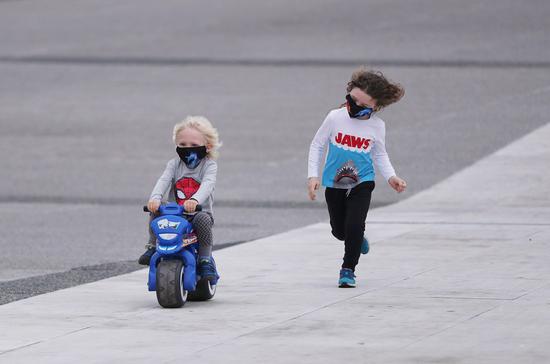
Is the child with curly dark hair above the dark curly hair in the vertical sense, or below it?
below

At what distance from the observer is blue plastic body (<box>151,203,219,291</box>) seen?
8.88 meters

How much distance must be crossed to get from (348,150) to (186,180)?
4.11 feet

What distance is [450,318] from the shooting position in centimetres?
838

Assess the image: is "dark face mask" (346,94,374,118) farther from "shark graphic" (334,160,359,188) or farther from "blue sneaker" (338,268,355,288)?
"blue sneaker" (338,268,355,288)

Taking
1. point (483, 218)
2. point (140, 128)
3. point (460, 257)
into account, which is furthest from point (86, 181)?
point (460, 257)

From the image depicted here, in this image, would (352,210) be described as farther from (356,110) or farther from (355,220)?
(356,110)

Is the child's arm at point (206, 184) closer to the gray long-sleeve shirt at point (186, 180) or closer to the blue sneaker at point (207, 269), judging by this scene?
the gray long-sleeve shirt at point (186, 180)

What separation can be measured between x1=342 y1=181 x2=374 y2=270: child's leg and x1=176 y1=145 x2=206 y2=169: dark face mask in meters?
1.20

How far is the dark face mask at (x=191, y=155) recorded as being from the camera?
30.1 feet

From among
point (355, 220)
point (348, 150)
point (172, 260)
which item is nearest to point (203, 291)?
point (172, 260)

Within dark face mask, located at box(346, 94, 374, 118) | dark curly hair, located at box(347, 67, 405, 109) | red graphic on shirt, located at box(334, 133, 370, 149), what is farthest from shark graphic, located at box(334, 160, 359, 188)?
dark curly hair, located at box(347, 67, 405, 109)

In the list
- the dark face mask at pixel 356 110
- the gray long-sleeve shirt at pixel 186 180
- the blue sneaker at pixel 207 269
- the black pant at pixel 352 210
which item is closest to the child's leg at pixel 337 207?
the black pant at pixel 352 210

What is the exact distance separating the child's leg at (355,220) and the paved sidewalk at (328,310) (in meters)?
0.26

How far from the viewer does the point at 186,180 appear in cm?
927
